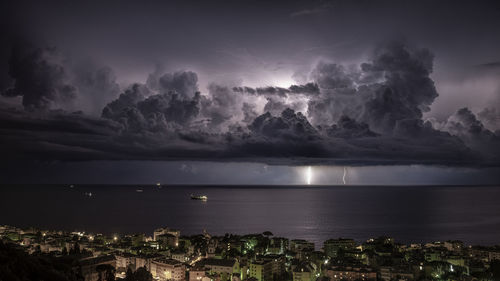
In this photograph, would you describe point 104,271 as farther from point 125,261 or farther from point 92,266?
point 125,261

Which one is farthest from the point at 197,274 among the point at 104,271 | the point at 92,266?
the point at 92,266

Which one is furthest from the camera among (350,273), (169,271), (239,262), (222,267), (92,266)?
(239,262)

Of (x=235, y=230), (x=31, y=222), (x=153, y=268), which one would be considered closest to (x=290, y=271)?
(x=153, y=268)

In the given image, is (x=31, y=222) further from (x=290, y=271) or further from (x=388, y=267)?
(x=388, y=267)

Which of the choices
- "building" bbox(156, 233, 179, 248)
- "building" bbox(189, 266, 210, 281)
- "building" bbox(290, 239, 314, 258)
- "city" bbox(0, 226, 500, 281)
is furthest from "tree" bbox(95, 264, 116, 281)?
"building" bbox(290, 239, 314, 258)

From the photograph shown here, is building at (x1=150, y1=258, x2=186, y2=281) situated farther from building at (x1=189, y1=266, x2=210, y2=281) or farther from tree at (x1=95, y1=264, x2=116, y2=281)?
tree at (x1=95, y1=264, x2=116, y2=281)

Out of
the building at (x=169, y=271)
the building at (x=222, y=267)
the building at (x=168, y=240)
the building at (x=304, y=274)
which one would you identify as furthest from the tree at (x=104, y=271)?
the building at (x=168, y=240)
